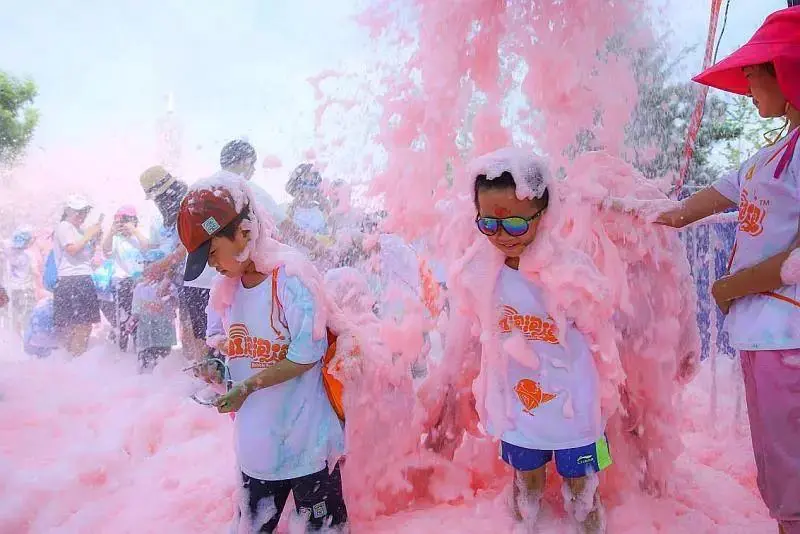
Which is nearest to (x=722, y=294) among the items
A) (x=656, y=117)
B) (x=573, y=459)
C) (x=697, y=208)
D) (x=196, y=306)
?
(x=697, y=208)

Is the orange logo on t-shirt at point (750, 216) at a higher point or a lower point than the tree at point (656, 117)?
lower

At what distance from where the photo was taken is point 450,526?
2062mm

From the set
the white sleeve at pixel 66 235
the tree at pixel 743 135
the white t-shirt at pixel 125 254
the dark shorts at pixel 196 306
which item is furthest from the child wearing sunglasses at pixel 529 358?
the white sleeve at pixel 66 235

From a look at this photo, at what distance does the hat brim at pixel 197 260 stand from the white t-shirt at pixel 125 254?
349 cm

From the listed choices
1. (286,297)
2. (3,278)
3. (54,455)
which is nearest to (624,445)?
(286,297)

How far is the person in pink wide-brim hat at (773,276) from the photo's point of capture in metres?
1.51

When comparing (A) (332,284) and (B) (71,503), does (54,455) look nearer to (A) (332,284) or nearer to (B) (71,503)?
(B) (71,503)

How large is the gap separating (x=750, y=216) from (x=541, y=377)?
2.46 feet

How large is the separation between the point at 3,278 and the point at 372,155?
562 centimetres

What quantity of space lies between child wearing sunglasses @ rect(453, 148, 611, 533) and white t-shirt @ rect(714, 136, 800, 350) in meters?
0.45

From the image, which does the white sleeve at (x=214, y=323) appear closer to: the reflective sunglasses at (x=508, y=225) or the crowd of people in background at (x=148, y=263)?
the crowd of people in background at (x=148, y=263)

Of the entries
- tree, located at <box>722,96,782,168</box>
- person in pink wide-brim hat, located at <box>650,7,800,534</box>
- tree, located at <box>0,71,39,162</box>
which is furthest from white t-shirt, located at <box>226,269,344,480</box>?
tree, located at <box>722,96,782,168</box>

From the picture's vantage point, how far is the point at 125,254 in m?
4.93

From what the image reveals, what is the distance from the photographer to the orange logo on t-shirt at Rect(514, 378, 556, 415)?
179 centimetres
